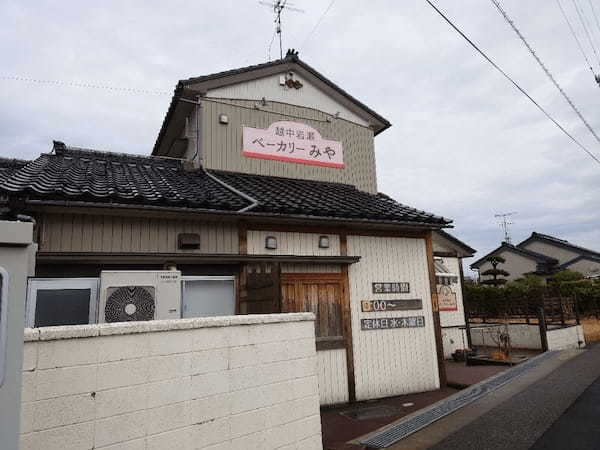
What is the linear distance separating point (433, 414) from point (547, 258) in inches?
1415

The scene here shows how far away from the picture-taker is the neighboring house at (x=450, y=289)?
1343 centimetres

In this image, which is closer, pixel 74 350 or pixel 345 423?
pixel 74 350

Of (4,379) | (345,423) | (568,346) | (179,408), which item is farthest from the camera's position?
(568,346)

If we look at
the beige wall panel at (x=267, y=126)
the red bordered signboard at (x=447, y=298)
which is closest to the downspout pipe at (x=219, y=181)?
the beige wall panel at (x=267, y=126)

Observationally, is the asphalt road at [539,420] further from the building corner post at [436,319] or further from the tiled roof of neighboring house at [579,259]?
the tiled roof of neighboring house at [579,259]

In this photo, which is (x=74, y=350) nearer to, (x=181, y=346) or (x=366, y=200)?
(x=181, y=346)

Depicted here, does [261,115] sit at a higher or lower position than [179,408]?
higher

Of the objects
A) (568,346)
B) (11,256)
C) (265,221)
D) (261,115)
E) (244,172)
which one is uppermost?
(261,115)

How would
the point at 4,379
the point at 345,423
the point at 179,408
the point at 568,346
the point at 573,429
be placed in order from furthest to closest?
the point at 568,346
the point at 345,423
the point at 573,429
the point at 179,408
the point at 4,379

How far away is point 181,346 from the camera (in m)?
3.41

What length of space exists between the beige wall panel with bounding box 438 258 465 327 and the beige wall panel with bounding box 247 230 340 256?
7.79 metres

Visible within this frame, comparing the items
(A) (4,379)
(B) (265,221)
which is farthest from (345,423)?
(A) (4,379)

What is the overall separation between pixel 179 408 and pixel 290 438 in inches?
52.0

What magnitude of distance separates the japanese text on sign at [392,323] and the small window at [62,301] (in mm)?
4847
